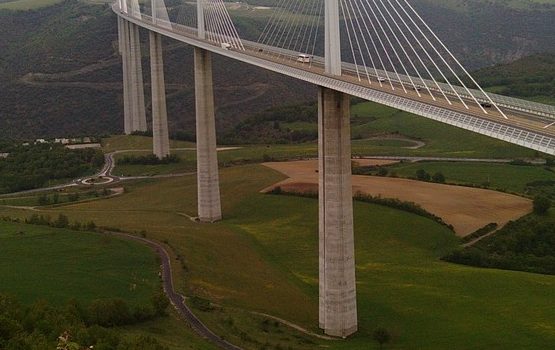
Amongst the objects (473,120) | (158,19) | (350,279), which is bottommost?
(350,279)

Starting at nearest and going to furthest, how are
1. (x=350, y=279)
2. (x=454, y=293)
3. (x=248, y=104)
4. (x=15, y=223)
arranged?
(x=350, y=279)
(x=454, y=293)
(x=15, y=223)
(x=248, y=104)

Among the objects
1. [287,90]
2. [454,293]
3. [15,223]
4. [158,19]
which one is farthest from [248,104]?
[454,293]

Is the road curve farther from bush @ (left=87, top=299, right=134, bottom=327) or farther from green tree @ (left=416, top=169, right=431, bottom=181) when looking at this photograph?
green tree @ (left=416, top=169, right=431, bottom=181)

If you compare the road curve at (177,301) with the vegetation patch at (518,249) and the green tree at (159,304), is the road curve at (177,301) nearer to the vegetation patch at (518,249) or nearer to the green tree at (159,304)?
the green tree at (159,304)

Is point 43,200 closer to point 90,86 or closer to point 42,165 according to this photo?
point 42,165

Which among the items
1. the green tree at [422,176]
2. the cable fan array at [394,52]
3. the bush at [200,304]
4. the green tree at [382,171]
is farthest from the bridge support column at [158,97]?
the bush at [200,304]

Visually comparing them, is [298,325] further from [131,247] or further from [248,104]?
[248,104]

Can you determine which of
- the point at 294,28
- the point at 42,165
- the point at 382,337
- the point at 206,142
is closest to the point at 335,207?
the point at 382,337
